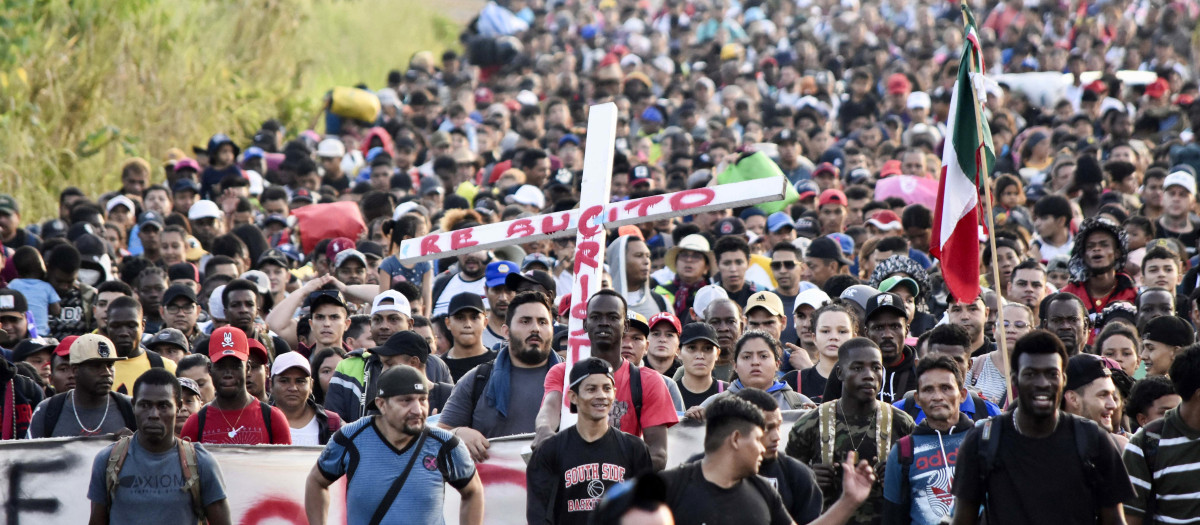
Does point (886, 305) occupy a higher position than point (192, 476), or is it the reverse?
point (886, 305)

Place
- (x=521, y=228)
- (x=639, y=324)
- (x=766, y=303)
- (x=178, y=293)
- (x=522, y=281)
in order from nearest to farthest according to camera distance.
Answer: (x=521, y=228)
(x=639, y=324)
(x=522, y=281)
(x=766, y=303)
(x=178, y=293)

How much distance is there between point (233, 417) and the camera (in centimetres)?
884

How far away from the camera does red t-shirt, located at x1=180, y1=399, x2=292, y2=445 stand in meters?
8.79

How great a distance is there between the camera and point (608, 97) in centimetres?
2358

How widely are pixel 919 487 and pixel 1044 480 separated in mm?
1104

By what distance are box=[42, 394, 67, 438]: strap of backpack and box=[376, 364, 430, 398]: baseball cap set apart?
2.47 m

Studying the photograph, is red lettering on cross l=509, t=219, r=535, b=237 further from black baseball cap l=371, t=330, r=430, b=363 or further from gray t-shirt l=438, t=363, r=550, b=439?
black baseball cap l=371, t=330, r=430, b=363

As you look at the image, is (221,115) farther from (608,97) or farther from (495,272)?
(495,272)

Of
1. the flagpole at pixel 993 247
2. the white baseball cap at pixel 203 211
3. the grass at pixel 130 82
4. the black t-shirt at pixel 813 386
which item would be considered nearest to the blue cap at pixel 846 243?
the black t-shirt at pixel 813 386

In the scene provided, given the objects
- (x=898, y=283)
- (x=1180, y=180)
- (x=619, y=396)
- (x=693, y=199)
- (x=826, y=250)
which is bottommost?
(x=619, y=396)

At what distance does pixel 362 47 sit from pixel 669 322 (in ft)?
82.7

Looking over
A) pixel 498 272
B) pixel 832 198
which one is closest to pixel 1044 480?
pixel 498 272

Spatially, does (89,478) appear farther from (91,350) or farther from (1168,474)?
(1168,474)

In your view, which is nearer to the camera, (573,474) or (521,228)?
(573,474)
